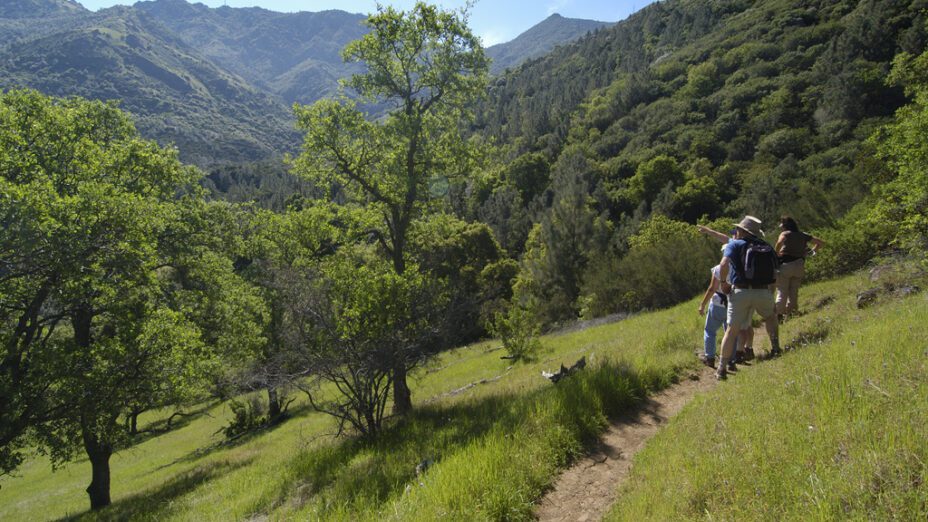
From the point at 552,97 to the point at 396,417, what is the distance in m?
165

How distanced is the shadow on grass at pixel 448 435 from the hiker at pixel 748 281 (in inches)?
63.3

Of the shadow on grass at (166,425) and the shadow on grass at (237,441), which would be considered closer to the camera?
the shadow on grass at (237,441)

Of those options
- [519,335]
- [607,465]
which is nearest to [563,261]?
[519,335]

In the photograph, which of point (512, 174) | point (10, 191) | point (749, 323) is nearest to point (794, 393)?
point (749, 323)

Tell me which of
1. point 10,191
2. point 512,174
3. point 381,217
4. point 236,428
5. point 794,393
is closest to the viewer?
point 794,393

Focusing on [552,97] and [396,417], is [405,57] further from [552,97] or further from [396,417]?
[552,97]

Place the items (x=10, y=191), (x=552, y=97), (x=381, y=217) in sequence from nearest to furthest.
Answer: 1. (x=10, y=191)
2. (x=381, y=217)
3. (x=552, y=97)

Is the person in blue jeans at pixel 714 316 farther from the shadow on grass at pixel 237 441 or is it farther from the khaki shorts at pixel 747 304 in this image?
the shadow on grass at pixel 237 441

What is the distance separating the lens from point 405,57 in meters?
12.7

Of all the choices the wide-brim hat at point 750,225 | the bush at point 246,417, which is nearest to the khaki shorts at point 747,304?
the wide-brim hat at point 750,225

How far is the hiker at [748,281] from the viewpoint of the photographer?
7332mm

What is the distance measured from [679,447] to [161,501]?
13.3 meters

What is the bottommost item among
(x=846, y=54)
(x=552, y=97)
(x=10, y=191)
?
(x=10, y=191)

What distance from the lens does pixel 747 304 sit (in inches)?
294
